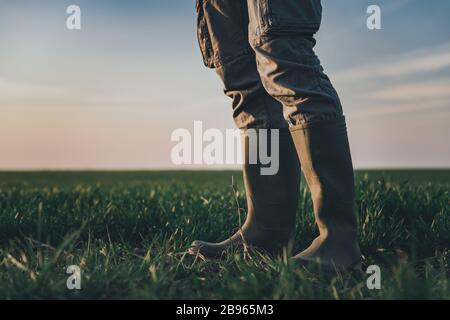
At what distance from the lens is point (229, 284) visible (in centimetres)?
182

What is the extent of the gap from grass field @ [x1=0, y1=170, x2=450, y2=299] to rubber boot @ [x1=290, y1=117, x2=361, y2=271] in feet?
0.29

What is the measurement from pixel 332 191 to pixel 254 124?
2.14 ft

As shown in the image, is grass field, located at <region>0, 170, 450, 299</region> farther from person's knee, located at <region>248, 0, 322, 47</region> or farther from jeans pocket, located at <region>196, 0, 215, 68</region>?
person's knee, located at <region>248, 0, 322, 47</region>

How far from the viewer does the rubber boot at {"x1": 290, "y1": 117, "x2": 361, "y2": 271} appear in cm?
214

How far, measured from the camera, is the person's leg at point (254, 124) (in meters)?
2.59

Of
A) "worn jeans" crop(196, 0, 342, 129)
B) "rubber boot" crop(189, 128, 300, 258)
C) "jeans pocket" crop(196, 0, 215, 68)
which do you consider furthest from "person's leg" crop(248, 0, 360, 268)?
"jeans pocket" crop(196, 0, 215, 68)

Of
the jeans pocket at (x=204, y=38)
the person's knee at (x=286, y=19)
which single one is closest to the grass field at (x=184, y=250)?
the jeans pocket at (x=204, y=38)

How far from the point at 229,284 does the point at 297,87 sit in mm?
838

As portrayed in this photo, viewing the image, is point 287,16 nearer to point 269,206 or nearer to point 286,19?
point 286,19

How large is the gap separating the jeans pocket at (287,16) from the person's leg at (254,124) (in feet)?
1.47

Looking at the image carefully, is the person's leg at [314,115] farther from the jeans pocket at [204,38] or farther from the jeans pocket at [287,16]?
the jeans pocket at [204,38]

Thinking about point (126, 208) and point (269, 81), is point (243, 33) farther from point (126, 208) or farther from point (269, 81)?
point (126, 208)
